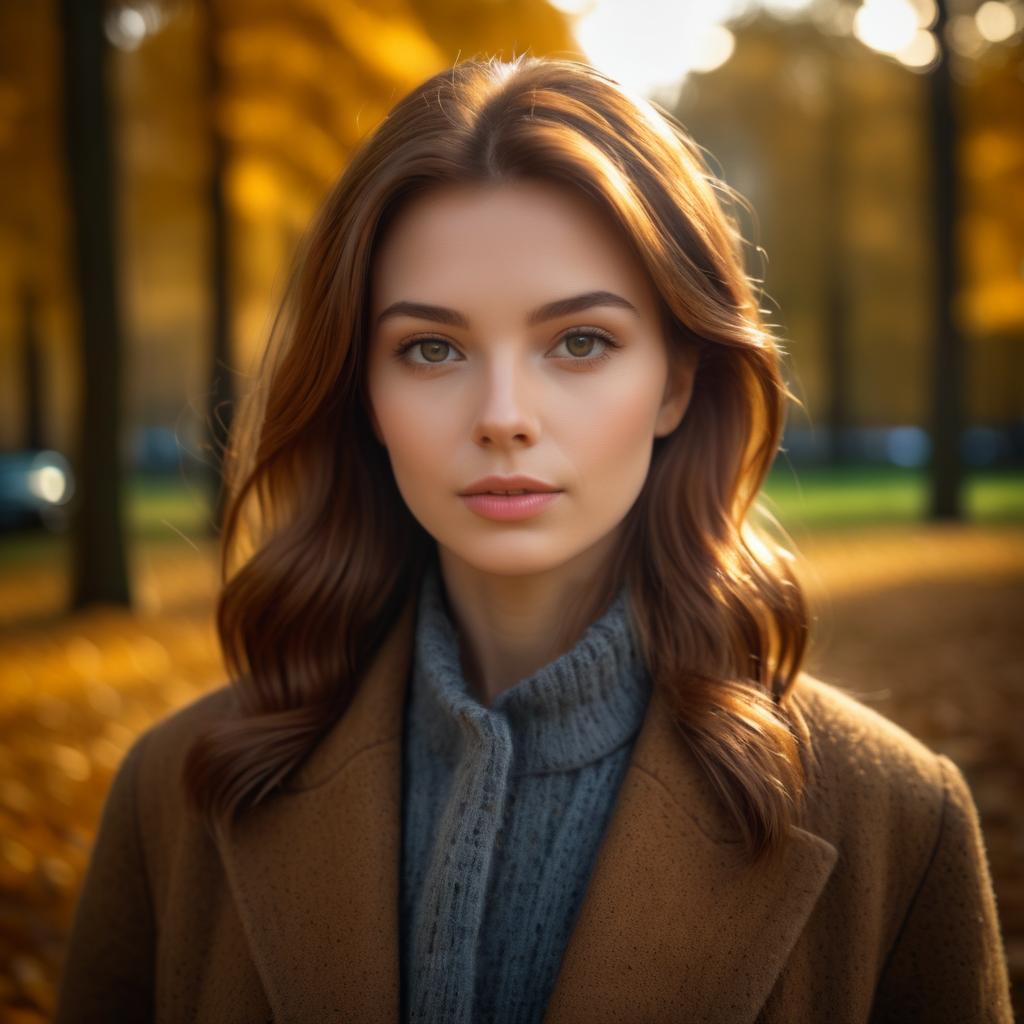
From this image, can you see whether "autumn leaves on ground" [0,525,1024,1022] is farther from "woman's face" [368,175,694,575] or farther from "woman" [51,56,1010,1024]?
"woman's face" [368,175,694,575]

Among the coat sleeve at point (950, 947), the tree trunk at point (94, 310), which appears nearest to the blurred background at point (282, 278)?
the tree trunk at point (94, 310)

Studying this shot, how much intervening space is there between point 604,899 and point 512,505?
67 centimetres

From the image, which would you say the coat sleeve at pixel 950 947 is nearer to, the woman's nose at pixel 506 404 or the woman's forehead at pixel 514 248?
the woman's nose at pixel 506 404

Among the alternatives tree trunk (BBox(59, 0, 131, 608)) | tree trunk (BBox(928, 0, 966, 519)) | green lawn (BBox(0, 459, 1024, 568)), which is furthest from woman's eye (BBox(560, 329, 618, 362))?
tree trunk (BBox(928, 0, 966, 519))

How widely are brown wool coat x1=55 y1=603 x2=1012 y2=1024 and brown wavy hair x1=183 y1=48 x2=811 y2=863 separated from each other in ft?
0.23

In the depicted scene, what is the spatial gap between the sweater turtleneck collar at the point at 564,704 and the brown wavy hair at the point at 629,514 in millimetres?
58

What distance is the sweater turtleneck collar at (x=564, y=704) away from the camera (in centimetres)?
181

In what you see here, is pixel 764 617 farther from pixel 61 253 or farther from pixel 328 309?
pixel 61 253

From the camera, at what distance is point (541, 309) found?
1656 millimetres

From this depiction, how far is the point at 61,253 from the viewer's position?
1213cm

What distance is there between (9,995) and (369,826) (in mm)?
1941

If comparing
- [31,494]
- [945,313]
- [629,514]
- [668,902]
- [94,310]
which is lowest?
[31,494]

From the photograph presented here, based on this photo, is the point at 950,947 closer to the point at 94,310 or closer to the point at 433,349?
the point at 433,349

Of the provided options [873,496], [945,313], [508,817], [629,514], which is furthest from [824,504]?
[508,817]
